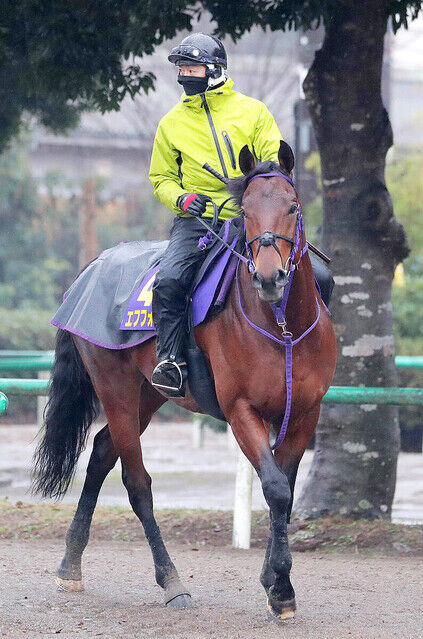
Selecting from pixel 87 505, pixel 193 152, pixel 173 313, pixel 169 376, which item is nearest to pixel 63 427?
pixel 87 505

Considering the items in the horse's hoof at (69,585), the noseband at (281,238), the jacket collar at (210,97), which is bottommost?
the horse's hoof at (69,585)

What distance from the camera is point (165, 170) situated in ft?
20.6

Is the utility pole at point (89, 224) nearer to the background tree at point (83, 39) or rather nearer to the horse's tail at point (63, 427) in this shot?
the background tree at point (83, 39)

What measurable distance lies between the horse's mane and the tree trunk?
3.04m

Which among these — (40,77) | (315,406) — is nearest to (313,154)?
(40,77)

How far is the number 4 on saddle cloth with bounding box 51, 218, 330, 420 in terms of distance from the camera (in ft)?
19.4

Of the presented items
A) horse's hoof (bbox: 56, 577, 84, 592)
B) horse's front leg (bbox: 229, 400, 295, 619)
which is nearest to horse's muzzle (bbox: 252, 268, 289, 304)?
horse's front leg (bbox: 229, 400, 295, 619)

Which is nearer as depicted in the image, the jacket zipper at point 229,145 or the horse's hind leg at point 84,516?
the jacket zipper at point 229,145

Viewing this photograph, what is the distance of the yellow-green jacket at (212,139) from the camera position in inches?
238

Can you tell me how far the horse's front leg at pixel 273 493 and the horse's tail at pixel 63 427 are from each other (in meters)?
1.88

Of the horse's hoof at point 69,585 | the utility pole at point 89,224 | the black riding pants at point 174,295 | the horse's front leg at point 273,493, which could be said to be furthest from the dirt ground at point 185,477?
the utility pole at point 89,224

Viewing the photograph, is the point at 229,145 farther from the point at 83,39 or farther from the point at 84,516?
the point at 83,39

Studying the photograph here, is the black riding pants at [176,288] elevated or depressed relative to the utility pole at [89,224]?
elevated

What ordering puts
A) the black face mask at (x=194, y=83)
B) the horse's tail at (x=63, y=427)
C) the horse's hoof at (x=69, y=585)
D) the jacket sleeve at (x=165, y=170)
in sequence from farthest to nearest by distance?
the horse's tail at (x=63, y=427), the horse's hoof at (x=69, y=585), the jacket sleeve at (x=165, y=170), the black face mask at (x=194, y=83)
